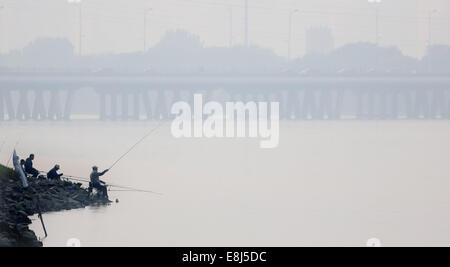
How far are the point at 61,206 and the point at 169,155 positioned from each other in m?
47.1

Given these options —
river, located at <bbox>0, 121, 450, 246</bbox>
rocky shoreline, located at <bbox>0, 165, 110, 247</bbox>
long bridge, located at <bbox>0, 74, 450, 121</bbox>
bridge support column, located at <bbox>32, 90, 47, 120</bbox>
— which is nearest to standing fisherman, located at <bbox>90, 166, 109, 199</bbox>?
rocky shoreline, located at <bbox>0, 165, 110, 247</bbox>

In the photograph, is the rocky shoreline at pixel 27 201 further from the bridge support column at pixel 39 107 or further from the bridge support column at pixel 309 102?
the bridge support column at pixel 309 102

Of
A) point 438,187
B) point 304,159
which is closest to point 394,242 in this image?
point 438,187

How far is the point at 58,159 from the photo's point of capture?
6938cm

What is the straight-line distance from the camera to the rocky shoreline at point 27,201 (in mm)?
27906

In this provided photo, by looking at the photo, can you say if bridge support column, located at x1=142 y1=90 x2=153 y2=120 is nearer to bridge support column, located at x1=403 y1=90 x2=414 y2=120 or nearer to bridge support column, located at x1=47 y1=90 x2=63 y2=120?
bridge support column, located at x1=47 y1=90 x2=63 y2=120

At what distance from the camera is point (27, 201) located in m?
33.9

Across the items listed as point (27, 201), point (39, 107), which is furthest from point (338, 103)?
point (27, 201)

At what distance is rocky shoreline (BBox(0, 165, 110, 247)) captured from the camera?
27.9 m

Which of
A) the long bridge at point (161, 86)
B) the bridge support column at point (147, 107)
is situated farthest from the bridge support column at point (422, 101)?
the bridge support column at point (147, 107)

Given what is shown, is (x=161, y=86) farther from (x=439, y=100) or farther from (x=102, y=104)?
(x=439, y=100)

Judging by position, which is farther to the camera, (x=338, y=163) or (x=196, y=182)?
(x=338, y=163)

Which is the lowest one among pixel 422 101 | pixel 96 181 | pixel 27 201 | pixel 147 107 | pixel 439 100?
pixel 147 107
